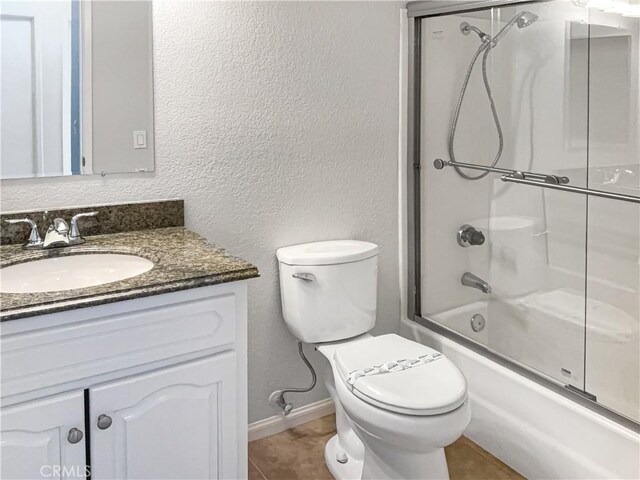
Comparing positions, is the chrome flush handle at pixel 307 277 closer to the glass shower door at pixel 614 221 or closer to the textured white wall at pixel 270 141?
the textured white wall at pixel 270 141

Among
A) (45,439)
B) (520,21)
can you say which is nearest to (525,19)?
(520,21)

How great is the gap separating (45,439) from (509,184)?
69.5 inches

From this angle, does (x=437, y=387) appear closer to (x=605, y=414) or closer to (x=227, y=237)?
(x=605, y=414)

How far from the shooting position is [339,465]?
7.29 feet

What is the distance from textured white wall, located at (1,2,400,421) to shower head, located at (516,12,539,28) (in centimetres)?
51

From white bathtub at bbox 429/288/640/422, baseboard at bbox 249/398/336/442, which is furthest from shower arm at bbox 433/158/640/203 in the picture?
baseboard at bbox 249/398/336/442

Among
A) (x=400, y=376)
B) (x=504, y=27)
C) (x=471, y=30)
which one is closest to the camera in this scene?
(x=400, y=376)

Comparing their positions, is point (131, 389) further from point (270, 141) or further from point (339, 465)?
point (270, 141)

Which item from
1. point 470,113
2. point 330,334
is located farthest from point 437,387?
point 470,113

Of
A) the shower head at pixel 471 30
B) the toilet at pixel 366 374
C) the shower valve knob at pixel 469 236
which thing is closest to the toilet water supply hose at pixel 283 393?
the toilet at pixel 366 374

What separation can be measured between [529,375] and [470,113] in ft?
3.32

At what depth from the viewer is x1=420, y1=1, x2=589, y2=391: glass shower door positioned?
218cm

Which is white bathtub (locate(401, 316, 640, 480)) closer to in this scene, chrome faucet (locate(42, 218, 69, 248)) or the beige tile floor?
the beige tile floor

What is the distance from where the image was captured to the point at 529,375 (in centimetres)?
221
